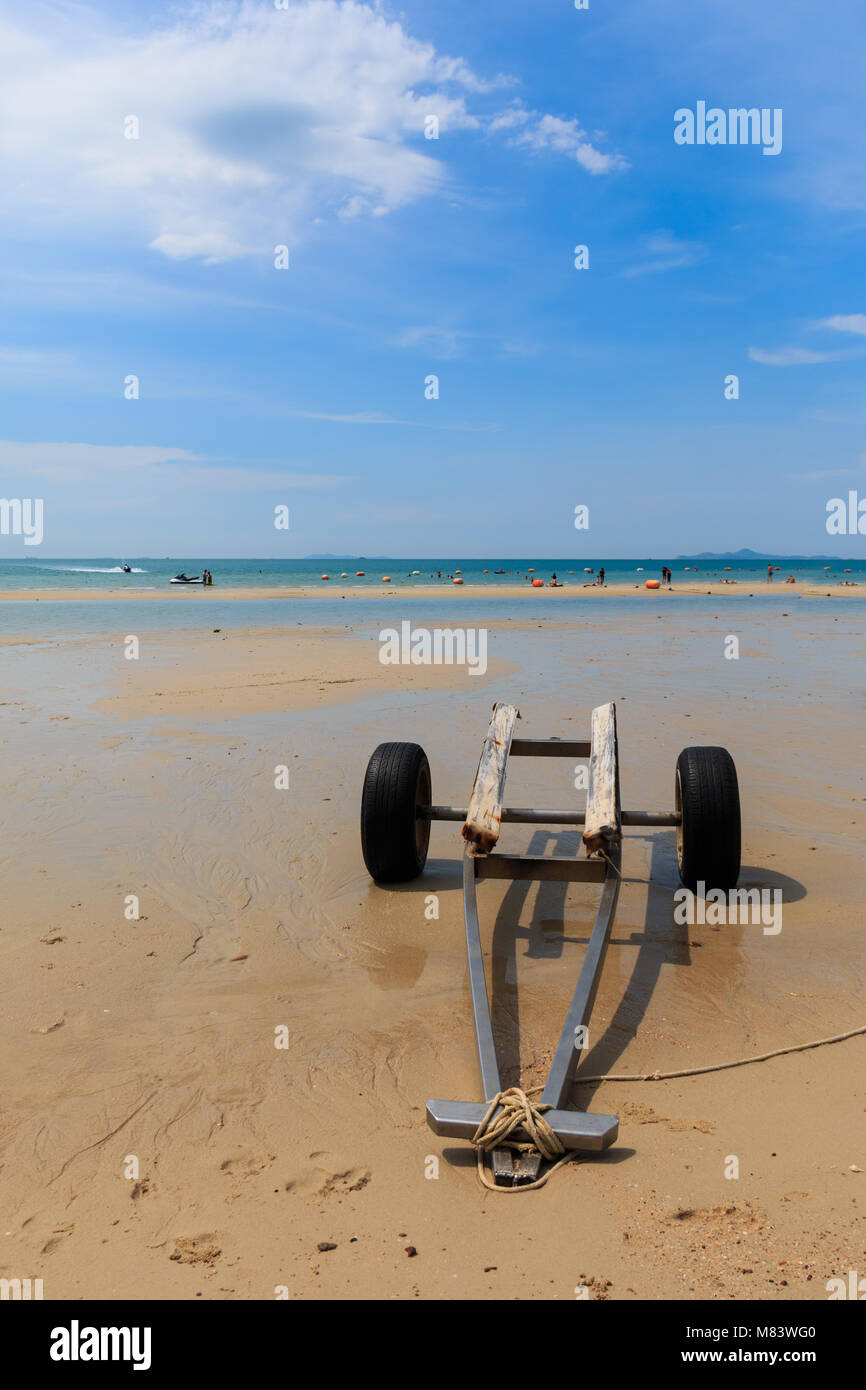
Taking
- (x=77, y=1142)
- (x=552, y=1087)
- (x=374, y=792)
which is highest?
(x=374, y=792)

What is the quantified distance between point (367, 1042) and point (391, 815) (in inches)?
75.4

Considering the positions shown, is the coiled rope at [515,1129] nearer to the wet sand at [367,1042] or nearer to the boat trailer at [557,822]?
the wet sand at [367,1042]

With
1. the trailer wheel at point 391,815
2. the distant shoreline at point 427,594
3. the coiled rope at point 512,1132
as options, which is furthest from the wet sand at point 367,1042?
the distant shoreline at point 427,594

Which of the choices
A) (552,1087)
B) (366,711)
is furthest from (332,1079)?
(366,711)

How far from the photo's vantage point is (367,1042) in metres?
3.96

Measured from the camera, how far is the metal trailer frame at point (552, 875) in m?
3.03

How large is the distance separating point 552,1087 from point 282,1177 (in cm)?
99

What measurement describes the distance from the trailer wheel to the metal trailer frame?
0.35 meters

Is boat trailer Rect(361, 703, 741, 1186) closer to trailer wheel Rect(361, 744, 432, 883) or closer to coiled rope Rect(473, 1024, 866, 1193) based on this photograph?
trailer wheel Rect(361, 744, 432, 883)

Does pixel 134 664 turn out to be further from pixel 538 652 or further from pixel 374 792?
pixel 374 792

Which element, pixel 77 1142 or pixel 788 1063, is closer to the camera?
pixel 77 1142

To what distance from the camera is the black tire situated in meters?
5.39

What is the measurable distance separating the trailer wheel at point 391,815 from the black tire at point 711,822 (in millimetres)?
1727

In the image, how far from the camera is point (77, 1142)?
3275mm
